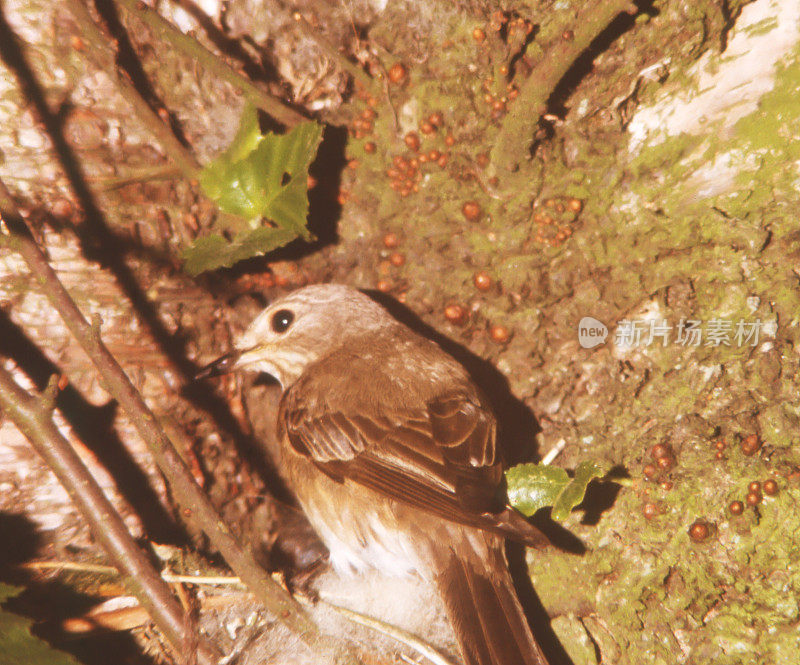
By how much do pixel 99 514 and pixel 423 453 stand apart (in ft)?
5.06

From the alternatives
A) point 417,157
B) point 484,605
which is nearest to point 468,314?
point 417,157

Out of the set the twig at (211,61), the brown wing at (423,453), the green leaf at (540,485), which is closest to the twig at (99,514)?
the brown wing at (423,453)

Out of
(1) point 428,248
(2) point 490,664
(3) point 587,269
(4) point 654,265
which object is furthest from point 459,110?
(2) point 490,664

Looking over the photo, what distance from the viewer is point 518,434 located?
3.47m

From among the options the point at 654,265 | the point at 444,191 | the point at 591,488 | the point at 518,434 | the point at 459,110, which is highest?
the point at 459,110

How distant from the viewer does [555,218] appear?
3.17 m

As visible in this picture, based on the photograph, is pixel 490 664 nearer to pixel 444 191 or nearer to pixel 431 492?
pixel 431 492

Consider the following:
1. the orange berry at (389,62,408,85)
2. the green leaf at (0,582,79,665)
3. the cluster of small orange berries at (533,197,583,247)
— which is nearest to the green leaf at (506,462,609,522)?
the cluster of small orange berries at (533,197,583,247)

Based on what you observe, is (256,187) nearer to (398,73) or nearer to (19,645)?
(398,73)

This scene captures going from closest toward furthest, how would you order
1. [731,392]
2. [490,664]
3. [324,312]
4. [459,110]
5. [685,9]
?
[490,664] < [685,9] < [731,392] < [459,110] < [324,312]

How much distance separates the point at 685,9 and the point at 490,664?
10.6ft

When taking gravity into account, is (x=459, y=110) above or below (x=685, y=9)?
above

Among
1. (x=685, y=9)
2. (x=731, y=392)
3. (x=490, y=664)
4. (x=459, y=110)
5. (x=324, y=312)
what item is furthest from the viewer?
(x=324, y=312)

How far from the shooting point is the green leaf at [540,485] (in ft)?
8.82
